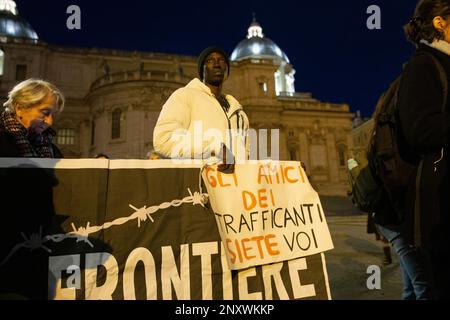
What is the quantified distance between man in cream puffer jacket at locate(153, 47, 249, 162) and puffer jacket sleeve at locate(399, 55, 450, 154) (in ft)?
4.45

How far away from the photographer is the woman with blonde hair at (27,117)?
2.28 meters

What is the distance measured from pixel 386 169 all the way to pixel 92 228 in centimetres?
217

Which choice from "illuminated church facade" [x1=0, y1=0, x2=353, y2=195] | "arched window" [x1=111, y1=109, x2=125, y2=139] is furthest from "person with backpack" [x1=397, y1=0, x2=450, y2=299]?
"arched window" [x1=111, y1=109, x2=125, y2=139]

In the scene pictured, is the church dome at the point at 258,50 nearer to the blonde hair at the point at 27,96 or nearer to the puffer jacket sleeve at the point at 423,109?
the blonde hair at the point at 27,96

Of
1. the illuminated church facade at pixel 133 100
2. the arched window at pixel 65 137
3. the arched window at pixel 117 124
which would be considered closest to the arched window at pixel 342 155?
the illuminated church facade at pixel 133 100

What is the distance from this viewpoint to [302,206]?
2885mm

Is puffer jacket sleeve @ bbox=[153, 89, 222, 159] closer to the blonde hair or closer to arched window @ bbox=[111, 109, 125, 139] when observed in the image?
the blonde hair

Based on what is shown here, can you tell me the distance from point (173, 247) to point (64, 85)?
36.1 meters

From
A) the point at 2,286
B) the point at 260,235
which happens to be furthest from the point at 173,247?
the point at 2,286

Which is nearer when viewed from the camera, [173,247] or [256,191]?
[173,247]

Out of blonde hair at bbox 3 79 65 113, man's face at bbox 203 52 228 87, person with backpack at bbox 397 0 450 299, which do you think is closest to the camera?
person with backpack at bbox 397 0 450 299

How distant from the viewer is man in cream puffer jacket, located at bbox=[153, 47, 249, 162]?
8.90ft

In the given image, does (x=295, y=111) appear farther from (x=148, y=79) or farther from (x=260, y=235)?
(x=260, y=235)

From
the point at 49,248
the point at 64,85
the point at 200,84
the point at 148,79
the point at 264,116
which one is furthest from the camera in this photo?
the point at 264,116
